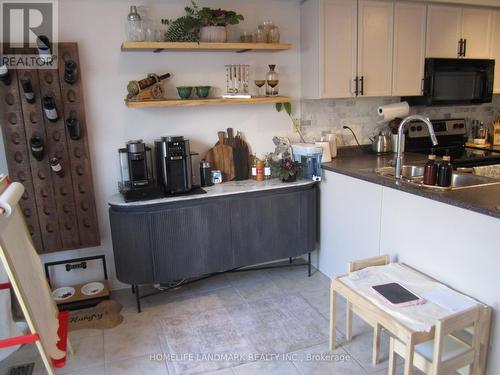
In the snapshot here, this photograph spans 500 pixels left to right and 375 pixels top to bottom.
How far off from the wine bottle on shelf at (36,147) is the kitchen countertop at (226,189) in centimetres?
55

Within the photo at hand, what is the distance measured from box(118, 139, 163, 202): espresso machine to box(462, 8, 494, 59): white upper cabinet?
2.92m

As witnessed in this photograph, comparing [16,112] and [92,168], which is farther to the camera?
[92,168]

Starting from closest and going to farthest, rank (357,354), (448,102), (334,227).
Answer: (357,354) → (334,227) → (448,102)

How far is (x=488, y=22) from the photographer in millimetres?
3602

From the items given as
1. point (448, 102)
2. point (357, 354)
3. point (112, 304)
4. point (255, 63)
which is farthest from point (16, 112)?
point (448, 102)

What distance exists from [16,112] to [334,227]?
238 cm

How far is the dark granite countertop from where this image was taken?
6.31 ft

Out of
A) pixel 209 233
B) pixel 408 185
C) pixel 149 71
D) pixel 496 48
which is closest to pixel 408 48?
pixel 496 48

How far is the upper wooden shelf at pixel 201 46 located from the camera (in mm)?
2675

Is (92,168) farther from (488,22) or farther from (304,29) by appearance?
(488,22)

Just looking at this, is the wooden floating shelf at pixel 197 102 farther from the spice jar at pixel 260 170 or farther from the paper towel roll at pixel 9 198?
the paper towel roll at pixel 9 198

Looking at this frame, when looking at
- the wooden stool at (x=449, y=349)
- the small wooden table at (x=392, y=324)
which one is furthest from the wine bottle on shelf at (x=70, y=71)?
the wooden stool at (x=449, y=349)

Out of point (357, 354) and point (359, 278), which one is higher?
point (359, 278)

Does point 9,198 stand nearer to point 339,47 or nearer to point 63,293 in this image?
point 63,293
